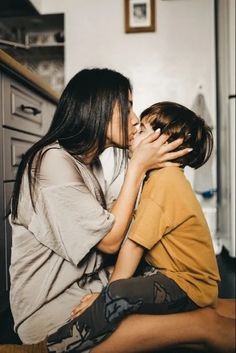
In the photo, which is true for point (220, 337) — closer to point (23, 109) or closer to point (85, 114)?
point (85, 114)

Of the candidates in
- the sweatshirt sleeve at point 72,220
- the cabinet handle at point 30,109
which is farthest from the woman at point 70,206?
the cabinet handle at point 30,109

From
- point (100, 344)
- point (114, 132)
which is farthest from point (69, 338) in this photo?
point (114, 132)

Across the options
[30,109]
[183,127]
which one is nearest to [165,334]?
[183,127]

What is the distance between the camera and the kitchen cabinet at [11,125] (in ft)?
2.32

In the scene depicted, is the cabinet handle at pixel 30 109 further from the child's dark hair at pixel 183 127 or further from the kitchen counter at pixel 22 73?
the child's dark hair at pixel 183 127

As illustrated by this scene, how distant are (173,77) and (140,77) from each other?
8 centimetres

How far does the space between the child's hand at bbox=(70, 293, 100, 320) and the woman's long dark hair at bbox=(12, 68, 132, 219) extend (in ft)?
0.56

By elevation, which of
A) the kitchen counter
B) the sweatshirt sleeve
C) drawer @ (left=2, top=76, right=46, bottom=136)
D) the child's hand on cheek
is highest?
the kitchen counter

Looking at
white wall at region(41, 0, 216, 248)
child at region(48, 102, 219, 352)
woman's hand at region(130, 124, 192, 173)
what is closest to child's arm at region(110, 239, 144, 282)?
child at region(48, 102, 219, 352)

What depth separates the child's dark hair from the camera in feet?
1.74

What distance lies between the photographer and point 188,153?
548 millimetres

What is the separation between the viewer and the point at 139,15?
71 centimetres

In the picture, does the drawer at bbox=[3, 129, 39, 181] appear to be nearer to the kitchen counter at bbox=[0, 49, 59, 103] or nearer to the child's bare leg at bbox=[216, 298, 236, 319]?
the kitchen counter at bbox=[0, 49, 59, 103]

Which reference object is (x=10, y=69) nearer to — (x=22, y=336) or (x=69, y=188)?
(x=69, y=188)
